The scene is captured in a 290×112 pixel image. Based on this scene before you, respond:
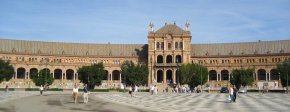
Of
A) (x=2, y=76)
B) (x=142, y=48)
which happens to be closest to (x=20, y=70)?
(x=2, y=76)

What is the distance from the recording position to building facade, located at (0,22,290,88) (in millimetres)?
142250

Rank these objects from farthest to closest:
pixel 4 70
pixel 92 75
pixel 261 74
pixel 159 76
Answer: pixel 261 74, pixel 159 76, pixel 4 70, pixel 92 75

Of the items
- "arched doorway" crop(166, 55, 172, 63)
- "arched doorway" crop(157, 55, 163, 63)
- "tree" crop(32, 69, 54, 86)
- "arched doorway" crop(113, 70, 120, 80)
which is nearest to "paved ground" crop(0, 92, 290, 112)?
"tree" crop(32, 69, 54, 86)

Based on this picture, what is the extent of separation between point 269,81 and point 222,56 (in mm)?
19438

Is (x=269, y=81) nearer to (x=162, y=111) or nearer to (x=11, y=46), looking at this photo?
(x=11, y=46)

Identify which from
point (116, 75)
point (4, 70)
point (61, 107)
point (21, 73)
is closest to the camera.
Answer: point (61, 107)

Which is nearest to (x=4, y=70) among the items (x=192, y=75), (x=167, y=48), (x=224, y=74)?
(x=192, y=75)

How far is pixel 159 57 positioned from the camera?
148 m

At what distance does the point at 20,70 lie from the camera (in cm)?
14650

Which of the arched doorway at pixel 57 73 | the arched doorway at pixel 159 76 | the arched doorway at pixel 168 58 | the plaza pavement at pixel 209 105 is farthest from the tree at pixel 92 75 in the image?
the plaza pavement at pixel 209 105

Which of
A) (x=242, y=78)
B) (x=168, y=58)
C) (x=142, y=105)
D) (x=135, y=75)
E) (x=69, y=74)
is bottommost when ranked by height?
(x=142, y=105)

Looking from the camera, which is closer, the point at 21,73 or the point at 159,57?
the point at 21,73

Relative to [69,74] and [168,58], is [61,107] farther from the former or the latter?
[69,74]

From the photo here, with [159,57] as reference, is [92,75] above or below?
below
